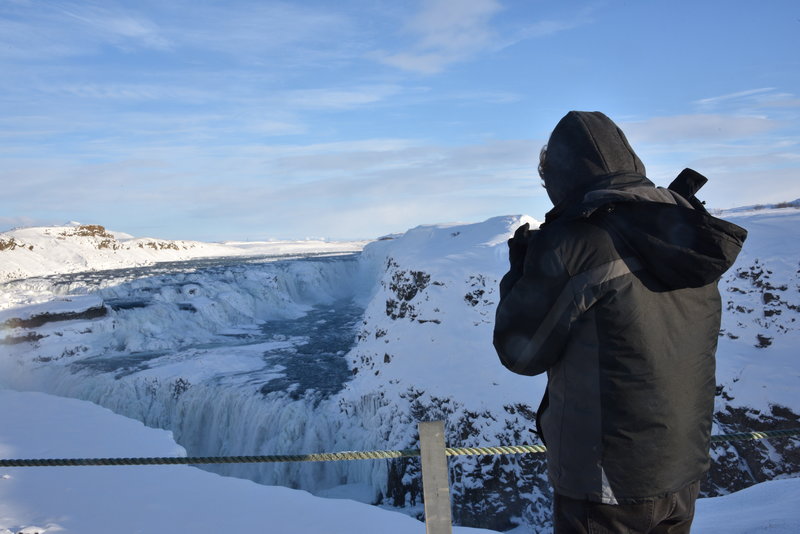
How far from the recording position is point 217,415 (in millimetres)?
15547

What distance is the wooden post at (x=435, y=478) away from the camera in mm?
2438

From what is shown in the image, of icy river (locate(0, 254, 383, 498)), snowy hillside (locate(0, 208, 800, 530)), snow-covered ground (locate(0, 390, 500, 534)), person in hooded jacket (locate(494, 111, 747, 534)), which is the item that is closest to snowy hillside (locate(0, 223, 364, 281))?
icy river (locate(0, 254, 383, 498))

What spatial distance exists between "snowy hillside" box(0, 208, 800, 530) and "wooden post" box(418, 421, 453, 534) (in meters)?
8.09

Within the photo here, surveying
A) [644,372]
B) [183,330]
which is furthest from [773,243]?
[183,330]

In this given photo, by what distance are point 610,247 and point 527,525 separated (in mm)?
9301

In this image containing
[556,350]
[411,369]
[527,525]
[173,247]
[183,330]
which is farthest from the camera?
[173,247]

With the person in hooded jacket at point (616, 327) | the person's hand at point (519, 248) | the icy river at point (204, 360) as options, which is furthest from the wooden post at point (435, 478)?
the icy river at point (204, 360)

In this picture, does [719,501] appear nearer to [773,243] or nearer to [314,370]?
[773,243]

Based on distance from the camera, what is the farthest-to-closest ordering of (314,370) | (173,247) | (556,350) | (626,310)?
(173,247) → (314,370) → (556,350) → (626,310)

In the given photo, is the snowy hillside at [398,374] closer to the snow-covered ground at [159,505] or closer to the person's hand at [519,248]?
the snow-covered ground at [159,505]

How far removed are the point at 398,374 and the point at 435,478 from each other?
10.5 m

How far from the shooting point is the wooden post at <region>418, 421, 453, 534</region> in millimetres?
2438

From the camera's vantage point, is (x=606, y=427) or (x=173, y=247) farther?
(x=173, y=247)

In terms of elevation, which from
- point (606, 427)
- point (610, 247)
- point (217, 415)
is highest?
point (610, 247)
